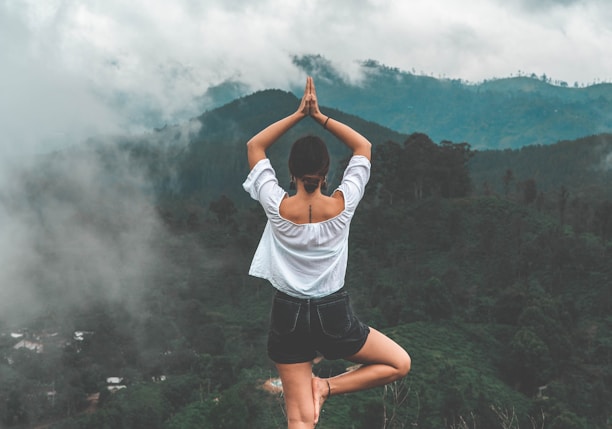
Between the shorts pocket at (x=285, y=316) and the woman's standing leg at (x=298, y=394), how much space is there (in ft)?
0.66

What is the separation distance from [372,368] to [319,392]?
0.31m

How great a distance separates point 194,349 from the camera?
36906mm

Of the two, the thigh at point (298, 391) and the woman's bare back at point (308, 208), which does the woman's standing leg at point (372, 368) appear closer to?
the thigh at point (298, 391)

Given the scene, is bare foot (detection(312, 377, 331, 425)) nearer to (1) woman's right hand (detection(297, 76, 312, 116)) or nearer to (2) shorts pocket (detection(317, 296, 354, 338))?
(2) shorts pocket (detection(317, 296, 354, 338))

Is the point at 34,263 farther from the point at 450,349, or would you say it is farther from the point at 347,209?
the point at 347,209

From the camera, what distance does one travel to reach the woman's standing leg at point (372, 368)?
2910 mm

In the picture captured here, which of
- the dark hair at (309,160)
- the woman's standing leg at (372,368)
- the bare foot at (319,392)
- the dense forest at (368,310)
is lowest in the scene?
the dense forest at (368,310)

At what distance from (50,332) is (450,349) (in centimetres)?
3677

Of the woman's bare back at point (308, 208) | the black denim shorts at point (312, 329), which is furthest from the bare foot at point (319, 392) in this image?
the woman's bare back at point (308, 208)

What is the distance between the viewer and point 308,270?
8.91 ft

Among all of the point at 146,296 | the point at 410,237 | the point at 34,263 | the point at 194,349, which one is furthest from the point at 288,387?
the point at 34,263

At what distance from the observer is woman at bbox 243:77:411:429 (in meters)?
2.67

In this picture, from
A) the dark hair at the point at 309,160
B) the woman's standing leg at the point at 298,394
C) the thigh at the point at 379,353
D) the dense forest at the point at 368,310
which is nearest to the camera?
the dark hair at the point at 309,160

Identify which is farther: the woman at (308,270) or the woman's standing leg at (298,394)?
the woman's standing leg at (298,394)
